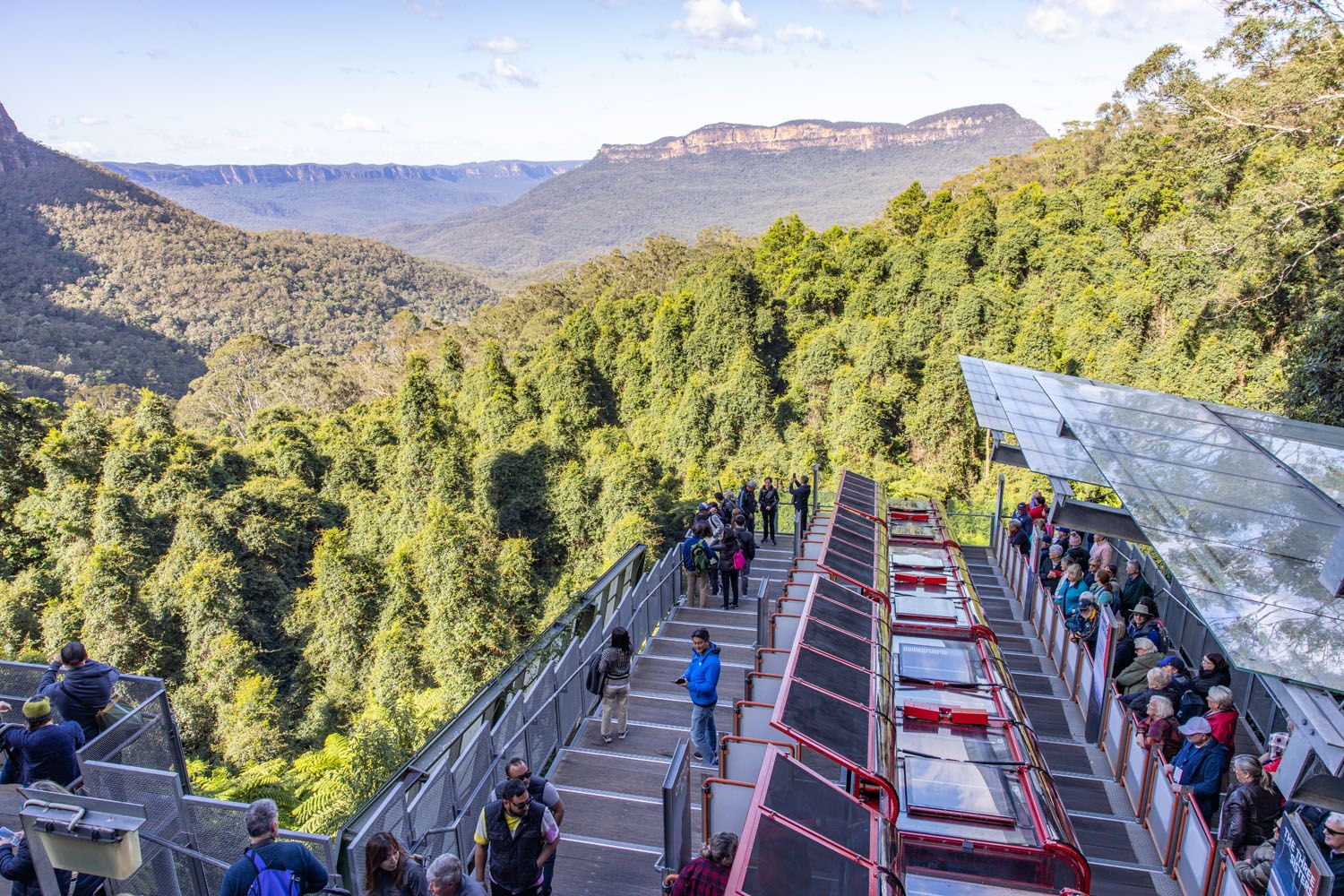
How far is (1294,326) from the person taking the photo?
55.6 ft

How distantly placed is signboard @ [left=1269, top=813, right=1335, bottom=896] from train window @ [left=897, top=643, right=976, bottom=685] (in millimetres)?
2807

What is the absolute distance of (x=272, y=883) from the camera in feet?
13.3

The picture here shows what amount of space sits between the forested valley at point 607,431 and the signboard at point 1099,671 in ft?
33.3

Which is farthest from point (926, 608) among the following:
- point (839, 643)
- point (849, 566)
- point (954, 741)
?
point (954, 741)

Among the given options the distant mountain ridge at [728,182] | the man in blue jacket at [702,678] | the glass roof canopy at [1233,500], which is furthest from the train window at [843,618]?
the distant mountain ridge at [728,182]

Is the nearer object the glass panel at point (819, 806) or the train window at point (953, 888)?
the glass panel at point (819, 806)

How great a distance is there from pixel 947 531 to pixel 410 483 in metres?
26.9

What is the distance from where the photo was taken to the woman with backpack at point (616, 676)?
728 centimetres

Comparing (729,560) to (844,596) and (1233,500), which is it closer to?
(844,596)

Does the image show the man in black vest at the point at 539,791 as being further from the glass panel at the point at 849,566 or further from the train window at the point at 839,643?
the glass panel at the point at 849,566

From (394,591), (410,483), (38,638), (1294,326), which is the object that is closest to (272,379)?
(410,483)

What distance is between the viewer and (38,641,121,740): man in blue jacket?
6.48 m

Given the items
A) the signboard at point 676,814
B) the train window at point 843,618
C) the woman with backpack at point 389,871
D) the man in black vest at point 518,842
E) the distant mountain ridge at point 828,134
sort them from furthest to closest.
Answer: the distant mountain ridge at point 828,134, the train window at point 843,618, the signboard at point 676,814, the man in black vest at point 518,842, the woman with backpack at point 389,871

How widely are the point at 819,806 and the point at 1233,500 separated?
5042 millimetres
